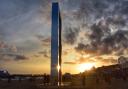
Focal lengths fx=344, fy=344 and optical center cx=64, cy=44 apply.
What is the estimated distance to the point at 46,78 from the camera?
154 ft

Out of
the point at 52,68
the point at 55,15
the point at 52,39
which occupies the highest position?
the point at 55,15

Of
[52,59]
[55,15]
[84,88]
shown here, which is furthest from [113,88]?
[55,15]

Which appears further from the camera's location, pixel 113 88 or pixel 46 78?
pixel 46 78

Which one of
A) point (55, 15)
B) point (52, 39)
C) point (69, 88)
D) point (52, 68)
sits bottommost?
point (69, 88)

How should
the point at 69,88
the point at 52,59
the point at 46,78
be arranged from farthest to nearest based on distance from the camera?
the point at 46,78 → the point at 52,59 → the point at 69,88

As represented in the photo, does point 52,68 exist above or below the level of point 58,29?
below

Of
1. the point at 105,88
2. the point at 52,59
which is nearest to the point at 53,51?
the point at 52,59

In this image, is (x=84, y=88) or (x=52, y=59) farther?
(x=52, y=59)

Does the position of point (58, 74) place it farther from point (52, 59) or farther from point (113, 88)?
point (113, 88)

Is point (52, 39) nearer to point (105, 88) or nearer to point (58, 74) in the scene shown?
point (58, 74)

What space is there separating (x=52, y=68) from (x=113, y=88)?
7504 millimetres

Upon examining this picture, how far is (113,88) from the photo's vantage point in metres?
40.2

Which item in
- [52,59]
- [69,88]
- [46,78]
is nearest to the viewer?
[69,88]

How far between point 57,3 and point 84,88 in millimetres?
10601
